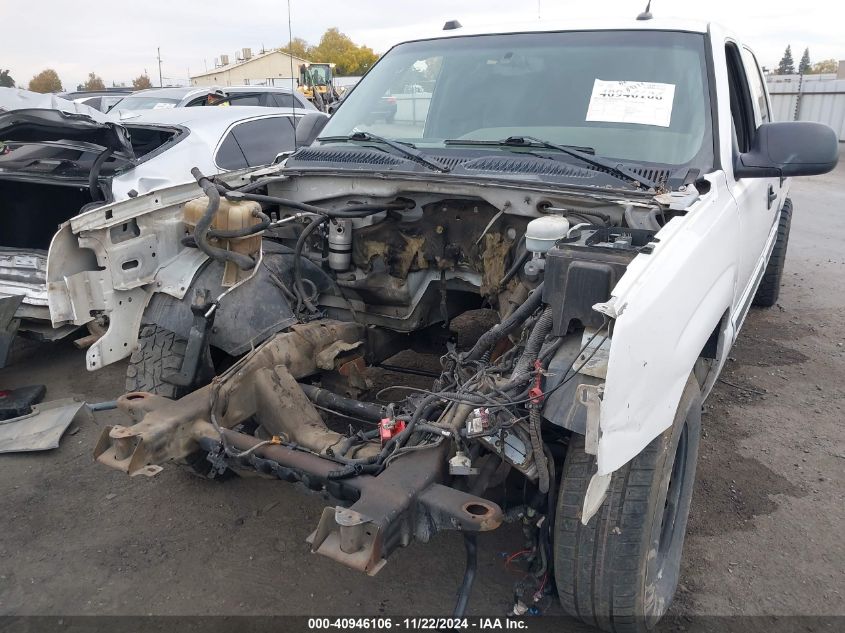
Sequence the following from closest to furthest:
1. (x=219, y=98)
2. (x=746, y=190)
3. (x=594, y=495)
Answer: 1. (x=594, y=495)
2. (x=746, y=190)
3. (x=219, y=98)

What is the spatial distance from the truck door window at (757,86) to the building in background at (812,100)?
17.0 metres

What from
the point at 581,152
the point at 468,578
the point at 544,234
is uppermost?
the point at 581,152

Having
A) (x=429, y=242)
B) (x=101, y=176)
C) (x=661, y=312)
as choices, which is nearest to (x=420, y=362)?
(x=429, y=242)

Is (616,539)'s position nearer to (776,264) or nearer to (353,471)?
(353,471)

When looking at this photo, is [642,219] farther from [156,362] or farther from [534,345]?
[156,362]

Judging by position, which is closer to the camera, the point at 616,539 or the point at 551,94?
the point at 616,539

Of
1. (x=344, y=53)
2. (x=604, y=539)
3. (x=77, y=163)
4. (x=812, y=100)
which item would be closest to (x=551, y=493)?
(x=604, y=539)

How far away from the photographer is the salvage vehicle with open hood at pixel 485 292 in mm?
1970

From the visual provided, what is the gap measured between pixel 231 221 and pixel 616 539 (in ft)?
6.72

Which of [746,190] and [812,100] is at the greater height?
[812,100]

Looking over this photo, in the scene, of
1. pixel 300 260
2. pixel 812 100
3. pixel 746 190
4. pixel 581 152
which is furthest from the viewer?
pixel 812 100

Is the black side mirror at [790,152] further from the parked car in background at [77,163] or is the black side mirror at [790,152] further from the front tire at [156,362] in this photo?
the parked car in background at [77,163]

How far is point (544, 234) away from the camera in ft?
7.92

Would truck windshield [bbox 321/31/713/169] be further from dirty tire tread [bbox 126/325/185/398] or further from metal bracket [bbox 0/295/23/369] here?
metal bracket [bbox 0/295/23/369]
